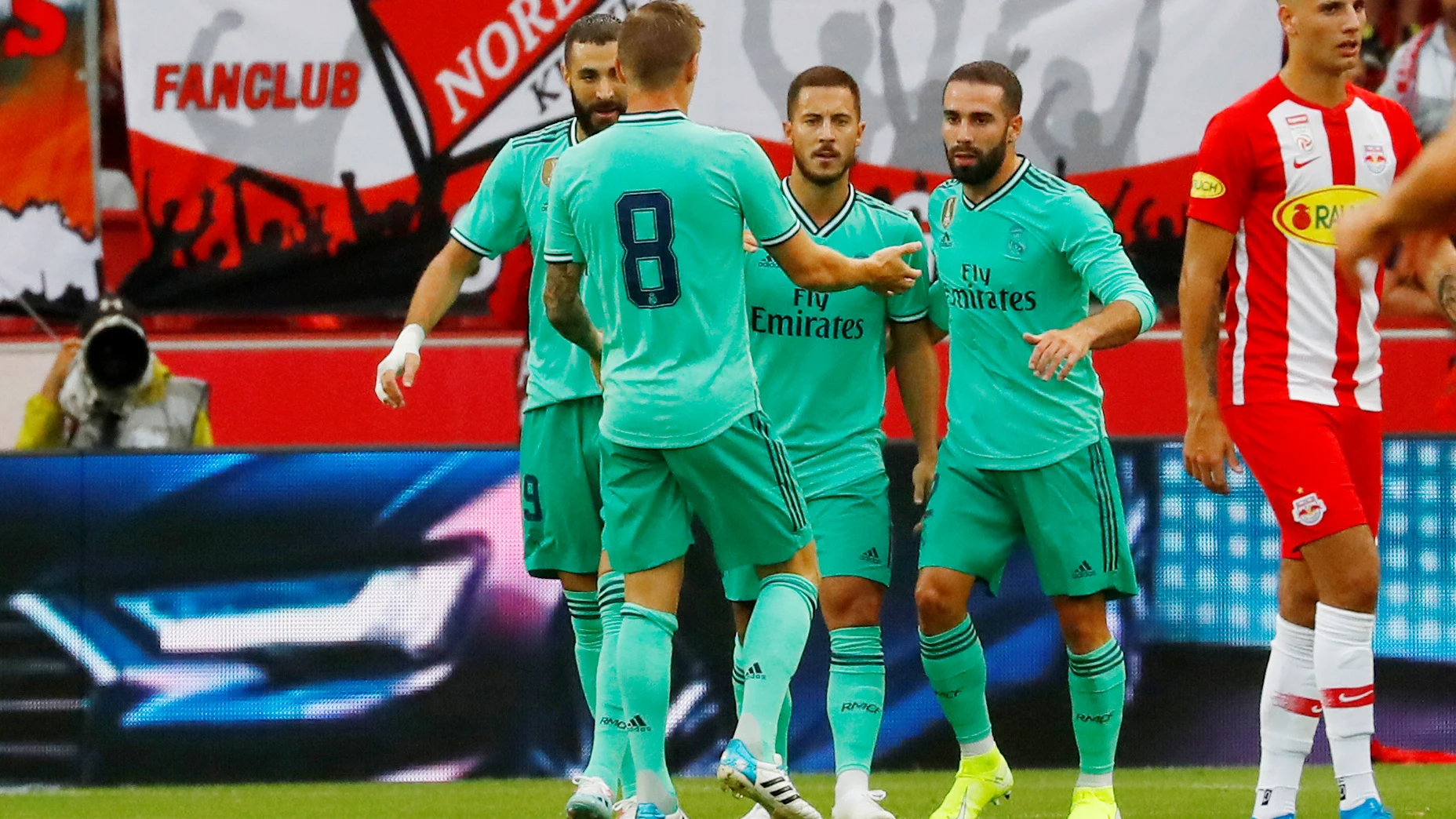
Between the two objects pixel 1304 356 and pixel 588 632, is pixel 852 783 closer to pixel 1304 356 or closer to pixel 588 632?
pixel 588 632

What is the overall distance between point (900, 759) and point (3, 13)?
251 inches

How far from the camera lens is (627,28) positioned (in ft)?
16.8

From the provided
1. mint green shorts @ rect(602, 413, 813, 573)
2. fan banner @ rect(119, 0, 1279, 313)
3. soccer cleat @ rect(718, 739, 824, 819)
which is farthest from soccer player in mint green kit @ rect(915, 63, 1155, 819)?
fan banner @ rect(119, 0, 1279, 313)

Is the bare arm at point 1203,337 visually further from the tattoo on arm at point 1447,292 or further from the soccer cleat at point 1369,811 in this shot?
the soccer cleat at point 1369,811

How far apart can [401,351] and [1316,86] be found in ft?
8.66

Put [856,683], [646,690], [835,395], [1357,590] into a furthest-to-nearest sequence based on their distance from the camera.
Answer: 1. [835,395]
2. [856,683]
3. [1357,590]
4. [646,690]

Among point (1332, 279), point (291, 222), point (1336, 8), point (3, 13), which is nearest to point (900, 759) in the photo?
point (1332, 279)

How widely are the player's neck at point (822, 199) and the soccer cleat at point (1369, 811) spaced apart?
2.38 m

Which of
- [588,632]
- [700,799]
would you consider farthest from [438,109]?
[588,632]

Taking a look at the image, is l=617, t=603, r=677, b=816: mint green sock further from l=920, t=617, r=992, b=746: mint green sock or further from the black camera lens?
the black camera lens

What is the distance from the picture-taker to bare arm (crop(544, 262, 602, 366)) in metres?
5.37

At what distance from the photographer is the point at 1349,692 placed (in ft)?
17.4

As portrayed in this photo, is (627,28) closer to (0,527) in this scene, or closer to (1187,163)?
(0,527)

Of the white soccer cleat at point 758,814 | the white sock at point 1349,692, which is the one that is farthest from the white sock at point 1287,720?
the white soccer cleat at point 758,814
